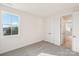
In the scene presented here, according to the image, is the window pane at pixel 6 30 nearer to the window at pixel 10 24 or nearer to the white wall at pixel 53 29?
the window at pixel 10 24

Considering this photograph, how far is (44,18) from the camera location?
8.23m

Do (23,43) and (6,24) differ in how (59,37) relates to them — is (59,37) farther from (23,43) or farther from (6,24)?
(6,24)

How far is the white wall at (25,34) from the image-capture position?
4375 mm

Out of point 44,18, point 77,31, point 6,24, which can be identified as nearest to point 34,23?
point 44,18

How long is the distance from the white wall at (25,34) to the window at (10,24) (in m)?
0.25

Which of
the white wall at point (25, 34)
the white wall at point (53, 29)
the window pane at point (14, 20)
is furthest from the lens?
the white wall at point (53, 29)

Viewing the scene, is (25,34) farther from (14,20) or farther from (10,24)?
(10,24)

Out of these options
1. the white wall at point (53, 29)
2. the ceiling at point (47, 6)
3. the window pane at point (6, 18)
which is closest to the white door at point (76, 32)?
the ceiling at point (47, 6)

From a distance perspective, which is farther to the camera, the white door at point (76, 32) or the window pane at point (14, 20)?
the window pane at point (14, 20)

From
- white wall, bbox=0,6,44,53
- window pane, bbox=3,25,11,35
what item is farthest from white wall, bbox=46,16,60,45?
window pane, bbox=3,25,11,35

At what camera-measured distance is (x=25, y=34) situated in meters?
5.89

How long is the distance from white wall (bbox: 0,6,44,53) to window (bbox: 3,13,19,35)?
25 cm

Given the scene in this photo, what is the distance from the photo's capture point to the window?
4.44 meters

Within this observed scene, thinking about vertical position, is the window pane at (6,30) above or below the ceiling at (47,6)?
below
